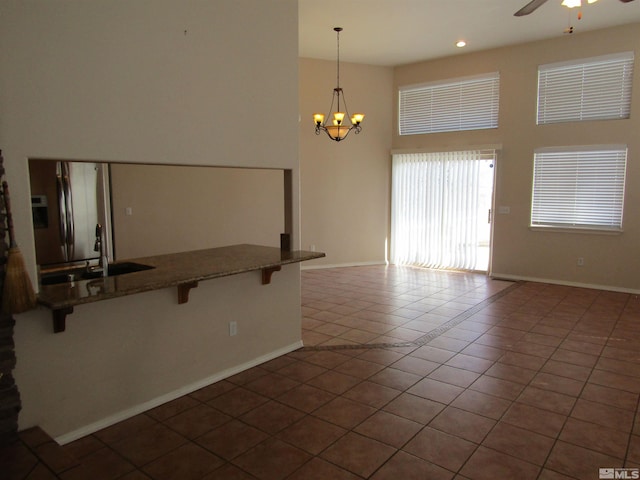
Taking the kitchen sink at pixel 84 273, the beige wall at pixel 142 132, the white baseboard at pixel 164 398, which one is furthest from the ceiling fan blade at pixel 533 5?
the kitchen sink at pixel 84 273

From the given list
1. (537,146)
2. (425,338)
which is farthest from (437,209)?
(425,338)

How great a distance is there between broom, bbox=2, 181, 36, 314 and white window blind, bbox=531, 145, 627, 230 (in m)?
6.50

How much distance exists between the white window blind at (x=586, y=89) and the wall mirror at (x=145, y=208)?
13.4 feet

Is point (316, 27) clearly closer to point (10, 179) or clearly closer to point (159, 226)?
point (159, 226)

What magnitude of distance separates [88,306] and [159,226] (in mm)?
2815

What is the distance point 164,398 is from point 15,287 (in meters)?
1.27

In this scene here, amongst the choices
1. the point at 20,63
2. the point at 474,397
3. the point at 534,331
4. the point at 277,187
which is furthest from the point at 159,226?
the point at 534,331

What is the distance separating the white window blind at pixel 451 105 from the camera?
6.94 metres

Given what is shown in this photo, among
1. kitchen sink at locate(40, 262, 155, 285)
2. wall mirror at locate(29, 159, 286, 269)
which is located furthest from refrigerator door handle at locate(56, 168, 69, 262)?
kitchen sink at locate(40, 262, 155, 285)

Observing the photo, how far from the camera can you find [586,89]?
6.09 metres

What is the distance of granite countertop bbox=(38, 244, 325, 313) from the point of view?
2.30 metres

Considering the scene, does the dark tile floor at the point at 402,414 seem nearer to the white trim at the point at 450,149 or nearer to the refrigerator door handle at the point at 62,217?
the refrigerator door handle at the point at 62,217

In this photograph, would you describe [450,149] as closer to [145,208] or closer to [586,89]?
[586,89]

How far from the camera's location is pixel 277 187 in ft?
21.9
